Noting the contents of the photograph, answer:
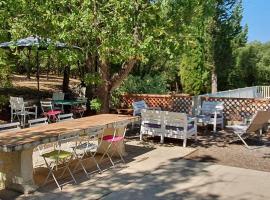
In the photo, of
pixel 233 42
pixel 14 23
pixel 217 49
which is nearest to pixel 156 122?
pixel 14 23

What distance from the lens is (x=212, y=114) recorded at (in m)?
11.9

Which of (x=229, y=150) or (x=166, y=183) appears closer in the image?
(x=166, y=183)

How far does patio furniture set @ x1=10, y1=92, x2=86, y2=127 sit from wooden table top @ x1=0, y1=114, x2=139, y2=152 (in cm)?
409

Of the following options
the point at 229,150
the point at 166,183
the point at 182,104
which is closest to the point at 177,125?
the point at 229,150

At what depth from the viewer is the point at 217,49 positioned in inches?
901

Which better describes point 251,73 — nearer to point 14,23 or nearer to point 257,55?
point 257,55

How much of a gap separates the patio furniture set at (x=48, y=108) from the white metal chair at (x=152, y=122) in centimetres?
269

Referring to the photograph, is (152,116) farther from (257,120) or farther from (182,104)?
(182,104)

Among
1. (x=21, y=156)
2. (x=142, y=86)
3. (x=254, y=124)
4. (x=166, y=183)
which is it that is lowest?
(x=166, y=183)

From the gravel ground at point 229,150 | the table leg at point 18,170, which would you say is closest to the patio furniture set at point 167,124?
the gravel ground at point 229,150

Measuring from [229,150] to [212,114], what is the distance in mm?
3164

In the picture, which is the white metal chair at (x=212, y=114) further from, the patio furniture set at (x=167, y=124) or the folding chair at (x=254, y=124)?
the folding chair at (x=254, y=124)

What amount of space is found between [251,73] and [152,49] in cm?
2291

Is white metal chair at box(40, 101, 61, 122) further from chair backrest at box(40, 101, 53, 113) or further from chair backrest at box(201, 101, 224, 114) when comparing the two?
chair backrest at box(201, 101, 224, 114)
